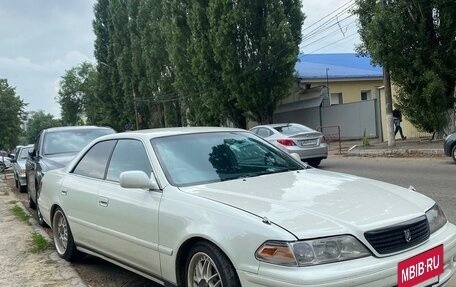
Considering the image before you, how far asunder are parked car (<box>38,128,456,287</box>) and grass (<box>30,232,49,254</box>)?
4.25ft

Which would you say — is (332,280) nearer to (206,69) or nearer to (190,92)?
(206,69)

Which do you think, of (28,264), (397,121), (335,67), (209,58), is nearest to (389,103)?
(397,121)

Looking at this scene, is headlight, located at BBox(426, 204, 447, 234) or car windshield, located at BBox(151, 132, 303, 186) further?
car windshield, located at BBox(151, 132, 303, 186)

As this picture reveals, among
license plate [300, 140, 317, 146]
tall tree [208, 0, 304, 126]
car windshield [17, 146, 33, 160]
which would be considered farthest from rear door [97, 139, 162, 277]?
tall tree [208, 0, 304, 126]

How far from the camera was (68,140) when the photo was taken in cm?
991

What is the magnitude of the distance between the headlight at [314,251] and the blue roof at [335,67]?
26117 millimetres

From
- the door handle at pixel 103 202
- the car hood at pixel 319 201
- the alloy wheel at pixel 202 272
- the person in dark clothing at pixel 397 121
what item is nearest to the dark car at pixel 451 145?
the person in dark clothing at pixel 397 121

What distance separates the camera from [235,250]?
10.8 feet

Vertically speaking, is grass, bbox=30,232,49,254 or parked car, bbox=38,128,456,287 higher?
parked car, bbox=38,128,456,287

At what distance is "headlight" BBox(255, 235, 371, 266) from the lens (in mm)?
3084

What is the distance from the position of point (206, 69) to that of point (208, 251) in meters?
25.3

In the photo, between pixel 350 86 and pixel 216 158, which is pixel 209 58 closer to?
pixel 350 86

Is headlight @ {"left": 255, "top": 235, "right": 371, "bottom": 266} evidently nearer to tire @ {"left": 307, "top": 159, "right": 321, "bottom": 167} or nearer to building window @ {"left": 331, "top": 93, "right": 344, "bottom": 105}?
tire @ {"left": 307, "top": 159, "right": 321, "bottom": 167}

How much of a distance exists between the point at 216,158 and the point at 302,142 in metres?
10.6
